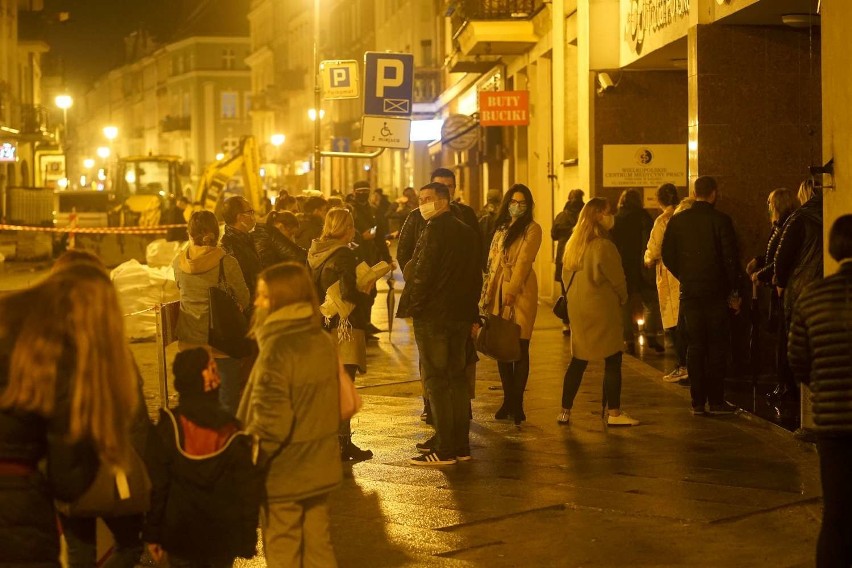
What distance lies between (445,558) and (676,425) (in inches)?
172

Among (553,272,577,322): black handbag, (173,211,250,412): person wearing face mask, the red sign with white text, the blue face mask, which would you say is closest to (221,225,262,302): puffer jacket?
(173,211,250,412): person wearing face mask

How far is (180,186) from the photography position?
63.1 m

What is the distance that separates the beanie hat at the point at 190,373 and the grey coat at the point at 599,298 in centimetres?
592

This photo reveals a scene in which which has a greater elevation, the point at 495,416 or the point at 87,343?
the point at 87,343

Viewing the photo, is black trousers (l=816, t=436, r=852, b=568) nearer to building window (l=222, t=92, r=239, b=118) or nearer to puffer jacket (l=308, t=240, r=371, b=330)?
puffer jacket (l=308, t=240, r=371, b=330)

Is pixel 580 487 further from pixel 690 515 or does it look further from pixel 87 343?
pixel 87 343

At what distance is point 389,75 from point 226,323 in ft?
31.9

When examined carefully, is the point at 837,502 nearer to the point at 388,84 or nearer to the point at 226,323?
the point at 226,323

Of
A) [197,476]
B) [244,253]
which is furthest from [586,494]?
[197,476]

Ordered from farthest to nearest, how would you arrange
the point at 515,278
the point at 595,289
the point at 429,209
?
the point at 515,278 < the point at 595,289 < the point at 429,209

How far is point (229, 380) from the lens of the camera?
9875 millimetres

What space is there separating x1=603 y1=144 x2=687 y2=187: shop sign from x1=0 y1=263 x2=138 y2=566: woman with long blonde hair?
13956 millimetres

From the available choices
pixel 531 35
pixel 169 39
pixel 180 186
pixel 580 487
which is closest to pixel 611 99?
pixel 531 35

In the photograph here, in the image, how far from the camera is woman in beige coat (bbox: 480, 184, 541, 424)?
11.2m
